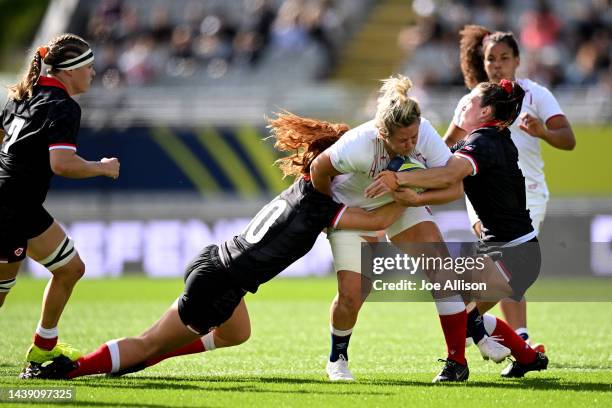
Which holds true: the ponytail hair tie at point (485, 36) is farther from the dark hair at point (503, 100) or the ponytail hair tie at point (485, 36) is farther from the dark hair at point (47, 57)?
the dark hair at point (47, 57)

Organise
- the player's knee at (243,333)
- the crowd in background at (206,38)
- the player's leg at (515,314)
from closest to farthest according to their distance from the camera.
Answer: the player's knee at (243,333), the player's leg at (515,314), the crowd in background at (206,38)

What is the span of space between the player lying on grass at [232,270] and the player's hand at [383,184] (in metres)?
0.25

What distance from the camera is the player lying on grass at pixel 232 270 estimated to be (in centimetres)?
659

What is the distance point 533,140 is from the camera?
26.8 ft

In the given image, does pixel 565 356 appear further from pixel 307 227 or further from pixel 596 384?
pixel 307 227

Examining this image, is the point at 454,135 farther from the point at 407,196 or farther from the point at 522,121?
the point at 407,196

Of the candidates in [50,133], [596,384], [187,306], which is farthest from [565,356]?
[50,133]

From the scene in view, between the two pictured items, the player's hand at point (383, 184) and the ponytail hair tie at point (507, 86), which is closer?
the player's hand at point (383, 184)

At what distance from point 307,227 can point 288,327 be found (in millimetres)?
3571

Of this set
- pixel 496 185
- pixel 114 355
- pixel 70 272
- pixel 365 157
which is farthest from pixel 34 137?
pixel 496 185

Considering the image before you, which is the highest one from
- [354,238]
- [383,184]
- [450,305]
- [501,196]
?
[383,184]

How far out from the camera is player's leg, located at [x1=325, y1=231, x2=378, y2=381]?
669 centimetres

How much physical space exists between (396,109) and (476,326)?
1681 millimetres

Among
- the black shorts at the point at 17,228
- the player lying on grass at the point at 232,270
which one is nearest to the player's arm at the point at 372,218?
the player lying on grass at the point at 232,270
